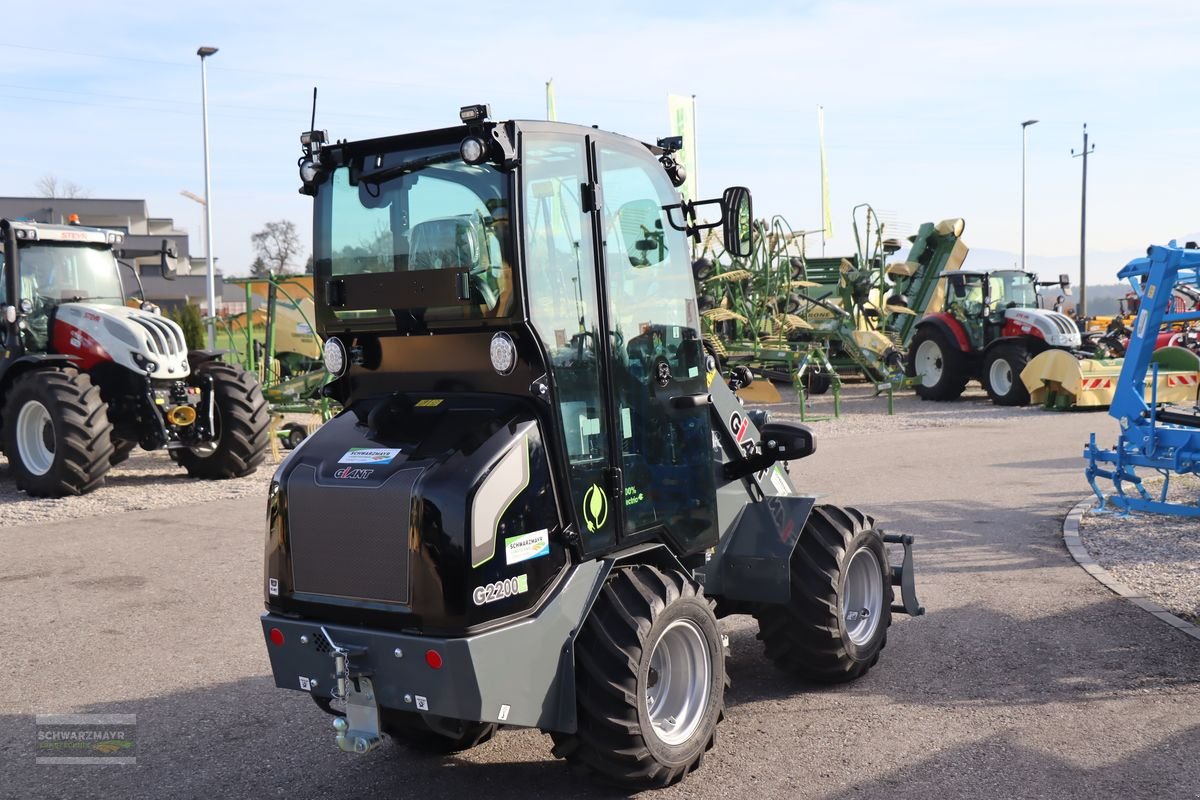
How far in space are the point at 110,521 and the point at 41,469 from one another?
1.84 m

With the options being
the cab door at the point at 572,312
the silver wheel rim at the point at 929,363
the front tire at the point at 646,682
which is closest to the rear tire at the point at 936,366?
the silver wheel rim at the point at 929,363

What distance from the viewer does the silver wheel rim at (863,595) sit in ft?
18.6

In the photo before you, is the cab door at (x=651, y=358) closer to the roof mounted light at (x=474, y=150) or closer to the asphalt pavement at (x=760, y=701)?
the roof mounted light at (x=474, y=150)

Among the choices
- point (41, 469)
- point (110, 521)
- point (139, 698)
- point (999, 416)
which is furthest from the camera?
point (999, 416)

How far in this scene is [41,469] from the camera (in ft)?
39.2

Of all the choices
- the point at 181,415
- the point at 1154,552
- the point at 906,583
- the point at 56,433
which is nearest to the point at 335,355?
the point at 906,583

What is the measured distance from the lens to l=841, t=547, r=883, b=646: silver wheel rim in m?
5.68

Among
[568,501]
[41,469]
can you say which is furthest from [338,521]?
[41,469]

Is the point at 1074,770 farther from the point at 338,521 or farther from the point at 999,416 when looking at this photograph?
the point at 999,416

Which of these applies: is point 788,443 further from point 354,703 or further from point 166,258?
point 166,258

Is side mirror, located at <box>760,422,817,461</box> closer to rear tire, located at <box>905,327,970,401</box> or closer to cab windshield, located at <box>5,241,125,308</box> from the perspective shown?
cab windshield, located at <box>5,241,125,308</box>

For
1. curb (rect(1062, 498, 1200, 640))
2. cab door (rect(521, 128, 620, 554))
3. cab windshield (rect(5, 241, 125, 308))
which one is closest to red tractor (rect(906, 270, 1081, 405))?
curb (rect(1062, 498, 1200, 640))

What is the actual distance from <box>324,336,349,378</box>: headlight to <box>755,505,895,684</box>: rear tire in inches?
92.6

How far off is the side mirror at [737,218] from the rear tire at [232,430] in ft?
29.2
